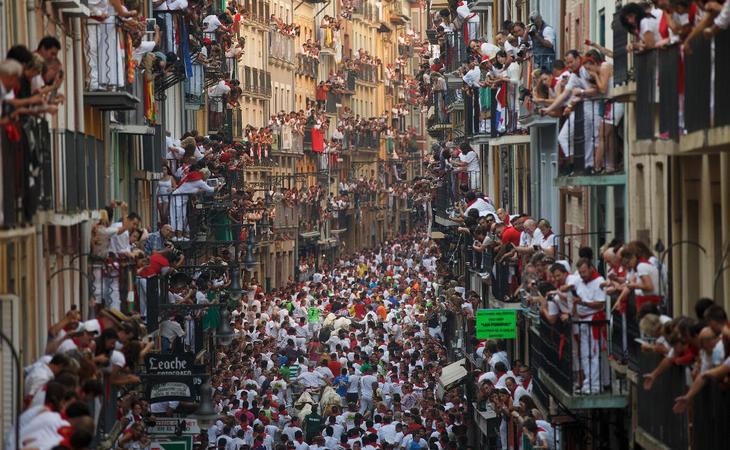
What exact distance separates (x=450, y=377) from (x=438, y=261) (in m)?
22.8

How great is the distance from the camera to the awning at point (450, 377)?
145ft

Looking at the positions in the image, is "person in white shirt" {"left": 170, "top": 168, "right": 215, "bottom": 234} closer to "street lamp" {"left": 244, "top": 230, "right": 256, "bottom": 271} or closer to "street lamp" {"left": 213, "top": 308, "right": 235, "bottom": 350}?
"street lamp" {"left": 213, "top": 308, "right": 235, "bottom": 350}

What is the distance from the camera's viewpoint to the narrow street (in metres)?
20.8

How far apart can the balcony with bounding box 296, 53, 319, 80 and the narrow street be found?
32.7m

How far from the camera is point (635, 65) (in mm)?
24500

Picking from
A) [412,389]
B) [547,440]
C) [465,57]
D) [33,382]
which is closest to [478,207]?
[412,389]

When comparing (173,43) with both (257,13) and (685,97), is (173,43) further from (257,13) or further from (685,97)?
(257,13)

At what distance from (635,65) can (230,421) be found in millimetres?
14951

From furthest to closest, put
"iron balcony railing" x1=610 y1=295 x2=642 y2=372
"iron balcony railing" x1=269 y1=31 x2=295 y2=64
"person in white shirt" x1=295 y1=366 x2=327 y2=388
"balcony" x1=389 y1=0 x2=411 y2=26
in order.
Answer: "balcony" x1=389 y1=0 x2=411 y2=26, "iron balcony railing" x1=269 y1=31 x2=295 y2=64, "person in white shirt" x1=295 y1=366 x2=327 y2=388, "iron balcony railing" x1=610 y1=295 x2=642 y2=372

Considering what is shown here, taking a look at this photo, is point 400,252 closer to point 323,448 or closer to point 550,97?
point 323,448

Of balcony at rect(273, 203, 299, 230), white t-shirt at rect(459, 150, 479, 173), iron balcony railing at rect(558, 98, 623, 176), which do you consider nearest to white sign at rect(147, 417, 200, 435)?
iron balcony railing at rect(558, 98, 623, 176)

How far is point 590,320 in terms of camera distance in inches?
1035

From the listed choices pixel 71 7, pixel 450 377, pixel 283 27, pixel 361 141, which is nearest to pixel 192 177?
pixel 450 377

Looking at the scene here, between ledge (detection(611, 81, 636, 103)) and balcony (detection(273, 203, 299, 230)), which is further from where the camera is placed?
balcony (detection(273, 203, 299, 230))
